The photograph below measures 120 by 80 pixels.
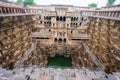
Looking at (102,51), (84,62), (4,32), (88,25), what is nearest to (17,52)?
(4,32)

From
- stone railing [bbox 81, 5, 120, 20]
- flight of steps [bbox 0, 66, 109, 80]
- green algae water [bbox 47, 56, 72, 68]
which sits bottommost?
green algae water [bbox 47, 56, 72, 68]

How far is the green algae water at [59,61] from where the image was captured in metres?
20.2

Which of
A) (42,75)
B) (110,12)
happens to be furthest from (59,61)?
(110,12)

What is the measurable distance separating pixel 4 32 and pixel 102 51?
46.0 ft

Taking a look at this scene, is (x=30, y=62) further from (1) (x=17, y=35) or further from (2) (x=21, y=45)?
(1) (x=17, y=35)

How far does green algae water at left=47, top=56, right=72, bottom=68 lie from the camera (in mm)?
20191

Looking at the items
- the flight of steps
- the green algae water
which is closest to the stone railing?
the flight of steps

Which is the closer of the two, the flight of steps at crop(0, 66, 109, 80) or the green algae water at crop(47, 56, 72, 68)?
the flight of steps at crop(0, 66, 109, 80)

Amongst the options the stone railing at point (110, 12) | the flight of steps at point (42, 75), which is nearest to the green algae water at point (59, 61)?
the stone railing at point (110, 12)

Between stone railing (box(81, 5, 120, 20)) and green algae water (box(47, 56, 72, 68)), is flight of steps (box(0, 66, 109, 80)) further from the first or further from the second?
green algae water (box(47, 56, 72, 68))

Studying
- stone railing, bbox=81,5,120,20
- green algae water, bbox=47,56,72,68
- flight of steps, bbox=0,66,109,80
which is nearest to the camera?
flight of steps, bbox=0,66,109,80

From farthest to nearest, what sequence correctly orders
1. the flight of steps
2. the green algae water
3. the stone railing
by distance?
the green algae water < the stone railing < the flight of steps

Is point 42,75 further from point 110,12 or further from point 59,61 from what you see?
point 110,12

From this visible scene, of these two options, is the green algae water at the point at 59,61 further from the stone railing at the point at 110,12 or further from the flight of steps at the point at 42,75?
the flight of steps at the point at 42,75
